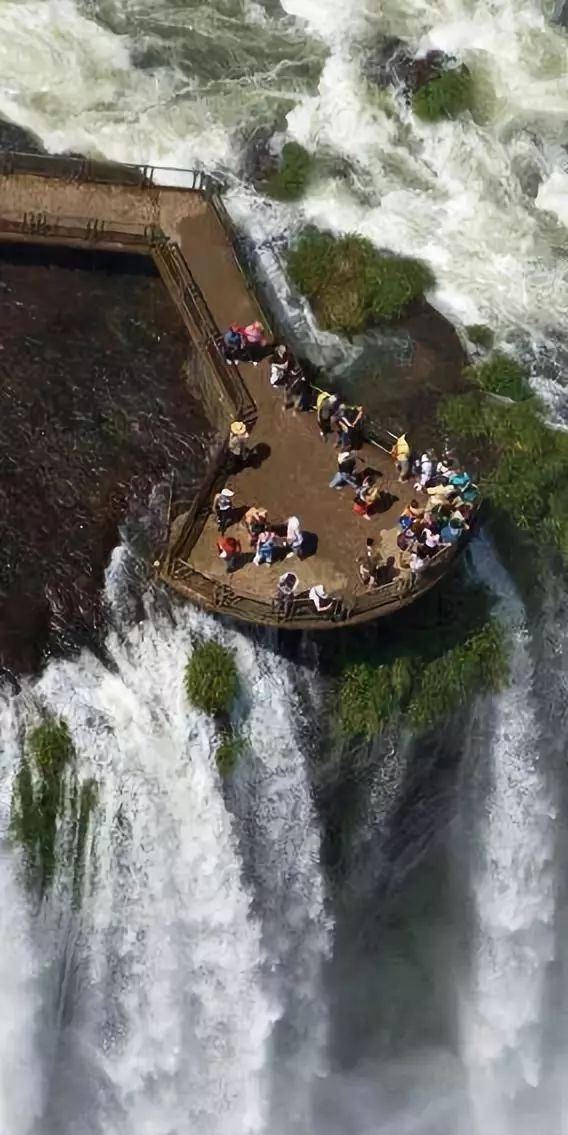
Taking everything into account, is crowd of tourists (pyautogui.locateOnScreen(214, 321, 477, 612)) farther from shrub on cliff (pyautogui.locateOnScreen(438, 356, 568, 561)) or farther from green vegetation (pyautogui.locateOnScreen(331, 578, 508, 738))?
green vegetation (pyautogui.locateOnScreen(331, 578, 508, 738))

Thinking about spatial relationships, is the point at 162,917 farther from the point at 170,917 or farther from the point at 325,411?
the point at 325,411

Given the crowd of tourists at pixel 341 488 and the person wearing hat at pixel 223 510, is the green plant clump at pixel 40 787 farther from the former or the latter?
the person wearing hat at pixel 223 510

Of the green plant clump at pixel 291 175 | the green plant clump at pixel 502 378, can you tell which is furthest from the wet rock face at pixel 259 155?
the green plant clump at pixel 502 378

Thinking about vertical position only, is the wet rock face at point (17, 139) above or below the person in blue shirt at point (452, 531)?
above

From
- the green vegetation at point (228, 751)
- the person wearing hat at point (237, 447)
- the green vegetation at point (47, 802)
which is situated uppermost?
the person wearing hat at point (237, 447)

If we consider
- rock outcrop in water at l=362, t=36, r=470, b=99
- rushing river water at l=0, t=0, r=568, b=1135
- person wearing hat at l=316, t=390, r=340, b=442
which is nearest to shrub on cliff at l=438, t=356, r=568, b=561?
rushing river water at l=0, t=0, r=568, b=1135

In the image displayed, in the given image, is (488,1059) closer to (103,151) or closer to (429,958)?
(429,958)

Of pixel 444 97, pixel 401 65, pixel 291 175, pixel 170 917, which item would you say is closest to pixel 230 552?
pixel 170 917
